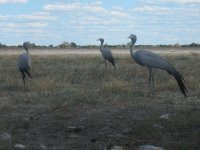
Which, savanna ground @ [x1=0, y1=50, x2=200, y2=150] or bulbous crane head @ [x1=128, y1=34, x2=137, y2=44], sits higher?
bulbous crane head @ [x1=128, y1=34, x2=137, y2=44]

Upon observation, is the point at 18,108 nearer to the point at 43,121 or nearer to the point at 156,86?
the point at 43,121

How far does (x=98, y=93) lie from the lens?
1452 cm

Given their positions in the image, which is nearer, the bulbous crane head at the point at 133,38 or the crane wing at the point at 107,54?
the bulbous crane head at the point at 133,38

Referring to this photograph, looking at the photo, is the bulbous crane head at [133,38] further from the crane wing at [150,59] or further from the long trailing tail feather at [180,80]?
the long trailing tail feather at [180,80]

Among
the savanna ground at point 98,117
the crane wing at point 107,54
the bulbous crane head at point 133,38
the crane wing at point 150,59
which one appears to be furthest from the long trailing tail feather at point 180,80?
the crane wing at point 107,54

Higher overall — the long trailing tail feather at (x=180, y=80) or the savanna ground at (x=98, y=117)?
the long trailing tail feather at (x=180, y=80)

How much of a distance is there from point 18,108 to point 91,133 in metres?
3.41

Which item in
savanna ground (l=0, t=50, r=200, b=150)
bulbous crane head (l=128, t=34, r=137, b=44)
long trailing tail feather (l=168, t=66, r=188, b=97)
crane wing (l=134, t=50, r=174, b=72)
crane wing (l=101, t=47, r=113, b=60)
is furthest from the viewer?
crane wing (l=101, t=47, r=113, b=60)

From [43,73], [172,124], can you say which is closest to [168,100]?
[172,124]

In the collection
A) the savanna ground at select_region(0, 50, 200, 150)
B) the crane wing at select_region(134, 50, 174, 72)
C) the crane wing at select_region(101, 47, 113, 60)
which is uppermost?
the crane wing at select_region(134, 50, 174, 72)

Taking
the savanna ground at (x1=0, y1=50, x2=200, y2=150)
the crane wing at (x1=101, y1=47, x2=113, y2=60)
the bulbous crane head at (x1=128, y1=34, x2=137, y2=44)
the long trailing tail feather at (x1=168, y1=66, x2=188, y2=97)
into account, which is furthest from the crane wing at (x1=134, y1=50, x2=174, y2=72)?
the crane wing at (x1=101, y1=47, x2=113, y2=60)

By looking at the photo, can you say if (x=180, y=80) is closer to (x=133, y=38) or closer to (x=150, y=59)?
(x=150, y=59)

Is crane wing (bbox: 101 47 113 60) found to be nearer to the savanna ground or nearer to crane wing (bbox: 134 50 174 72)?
the savanna ground

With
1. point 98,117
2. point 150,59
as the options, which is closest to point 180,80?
point 98,117
